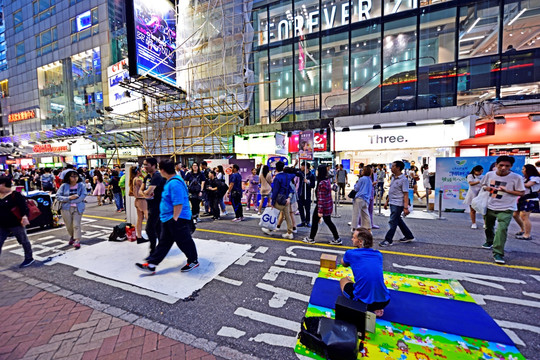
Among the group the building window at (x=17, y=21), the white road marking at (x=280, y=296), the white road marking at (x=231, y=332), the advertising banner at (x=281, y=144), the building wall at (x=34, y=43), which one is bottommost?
the white road marking at (x=231, y=332)

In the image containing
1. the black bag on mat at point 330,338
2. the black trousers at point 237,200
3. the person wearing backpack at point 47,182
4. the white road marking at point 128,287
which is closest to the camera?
the black bag on mat at point 330,338

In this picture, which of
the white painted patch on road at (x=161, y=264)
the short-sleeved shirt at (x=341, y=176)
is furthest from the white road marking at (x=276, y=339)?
the short-sleeved shirt at (x=341, y=176)

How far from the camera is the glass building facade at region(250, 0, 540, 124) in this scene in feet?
41.6

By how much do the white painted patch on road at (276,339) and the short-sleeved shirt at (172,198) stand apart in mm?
2337

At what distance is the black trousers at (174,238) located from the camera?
4039 millimetres

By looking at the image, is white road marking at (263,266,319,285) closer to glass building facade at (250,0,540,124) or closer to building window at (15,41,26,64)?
glass building facade at (250,0,540,124)

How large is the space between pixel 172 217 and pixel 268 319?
7.55 ft

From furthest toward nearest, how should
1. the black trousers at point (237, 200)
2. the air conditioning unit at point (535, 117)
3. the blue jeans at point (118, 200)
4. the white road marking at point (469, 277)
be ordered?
1. the air conditioning unit at point (535, 117)
2. the blue jeans at point (118, 200)
3. the black trousers at point (237, 200)
4. the white road marking at point (469, 277)

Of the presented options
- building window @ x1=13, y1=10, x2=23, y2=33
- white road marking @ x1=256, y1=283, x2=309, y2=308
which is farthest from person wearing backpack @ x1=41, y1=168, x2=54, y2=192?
building window @ x1=13, y1=10, x2=23, y2=33

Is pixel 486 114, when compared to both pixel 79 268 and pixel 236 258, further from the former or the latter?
pixel 79 268

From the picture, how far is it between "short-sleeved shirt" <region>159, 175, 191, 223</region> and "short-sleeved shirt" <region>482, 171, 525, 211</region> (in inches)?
239

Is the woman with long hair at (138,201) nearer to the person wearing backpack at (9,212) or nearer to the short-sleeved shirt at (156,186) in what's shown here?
the short-sleeved shirt at (156,186)

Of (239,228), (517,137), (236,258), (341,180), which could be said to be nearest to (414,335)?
(236,258)

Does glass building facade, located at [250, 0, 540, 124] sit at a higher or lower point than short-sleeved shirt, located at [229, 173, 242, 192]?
higher
